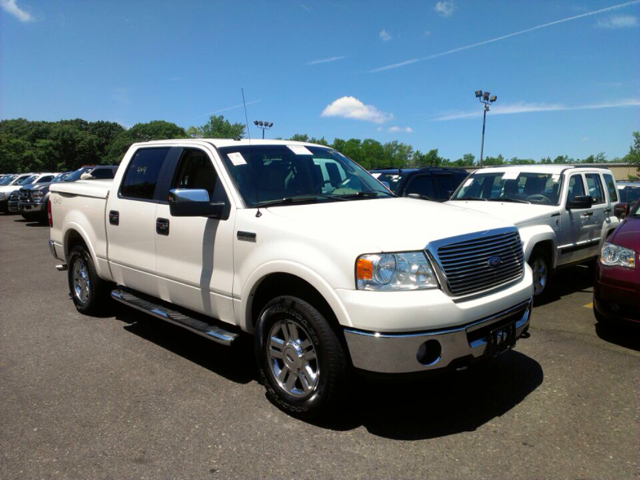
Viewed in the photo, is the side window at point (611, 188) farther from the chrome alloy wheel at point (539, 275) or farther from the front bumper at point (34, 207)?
the front bumper at point (34, 207)

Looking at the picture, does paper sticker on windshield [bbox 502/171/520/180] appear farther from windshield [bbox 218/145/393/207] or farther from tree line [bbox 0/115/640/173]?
tree line [bbox 0/115/640/173]

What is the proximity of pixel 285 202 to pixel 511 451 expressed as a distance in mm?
2268

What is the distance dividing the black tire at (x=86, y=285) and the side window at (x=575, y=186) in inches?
255

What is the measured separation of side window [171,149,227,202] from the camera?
392cm

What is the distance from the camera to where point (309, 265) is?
3.05 m

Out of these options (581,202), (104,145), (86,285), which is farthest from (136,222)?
(104,145)

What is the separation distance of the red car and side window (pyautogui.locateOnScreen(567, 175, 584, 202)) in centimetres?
230

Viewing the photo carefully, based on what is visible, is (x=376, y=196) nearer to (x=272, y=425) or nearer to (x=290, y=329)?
(x=290, y=329)

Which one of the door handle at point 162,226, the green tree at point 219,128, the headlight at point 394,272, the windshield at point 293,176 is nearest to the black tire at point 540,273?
the windshield at point 293,176

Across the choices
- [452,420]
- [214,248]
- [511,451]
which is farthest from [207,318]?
[511,451]

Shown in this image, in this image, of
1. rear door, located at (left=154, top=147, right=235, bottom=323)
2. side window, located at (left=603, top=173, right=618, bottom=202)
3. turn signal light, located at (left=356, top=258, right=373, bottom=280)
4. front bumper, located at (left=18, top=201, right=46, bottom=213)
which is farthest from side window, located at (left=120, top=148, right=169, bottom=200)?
front bumper, located at (left=18, top=201, right=46, bottom=213)

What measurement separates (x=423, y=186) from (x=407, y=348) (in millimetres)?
6876

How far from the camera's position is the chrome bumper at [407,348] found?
2.79 metres

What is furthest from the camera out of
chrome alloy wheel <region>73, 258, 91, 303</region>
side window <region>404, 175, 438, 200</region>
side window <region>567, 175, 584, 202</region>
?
side window <region>404, 175, 438, 200</region>
